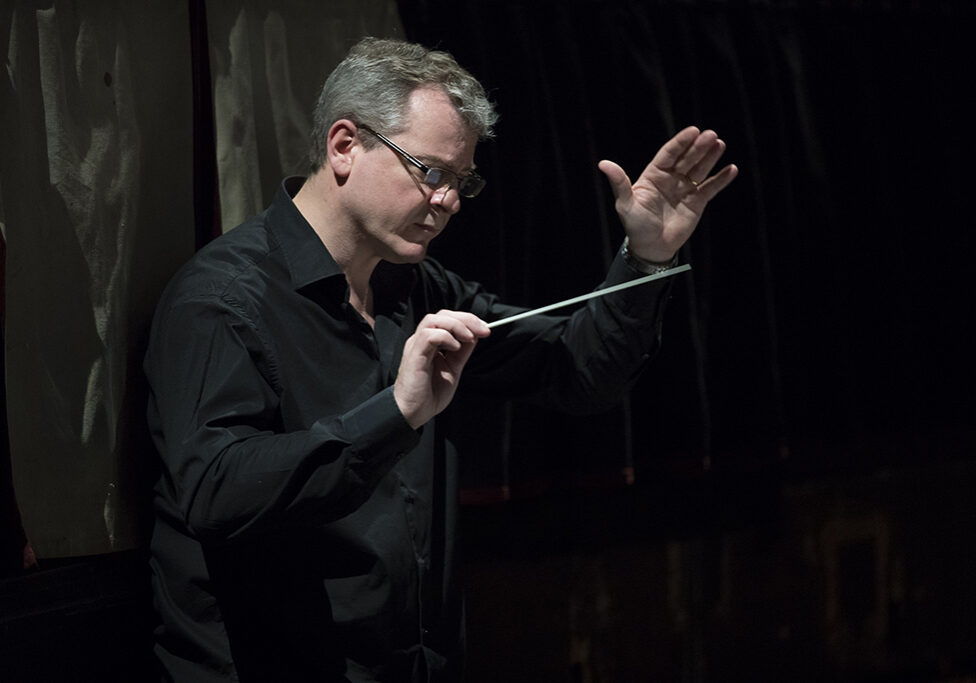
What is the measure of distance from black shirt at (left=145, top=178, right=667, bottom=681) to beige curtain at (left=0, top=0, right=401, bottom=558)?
225 mm

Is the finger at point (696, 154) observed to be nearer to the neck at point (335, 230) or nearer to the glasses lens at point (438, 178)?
the glasses lens at point (438, 178)

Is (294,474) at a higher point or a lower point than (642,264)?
lower

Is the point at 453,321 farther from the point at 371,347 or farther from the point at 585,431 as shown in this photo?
the point at 585,431

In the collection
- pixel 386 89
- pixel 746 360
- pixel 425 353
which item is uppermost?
pixel 386 89

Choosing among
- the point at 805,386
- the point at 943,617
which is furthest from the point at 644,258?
the point at 943,617

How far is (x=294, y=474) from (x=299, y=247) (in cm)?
48

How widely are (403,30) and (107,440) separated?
110 centimetres

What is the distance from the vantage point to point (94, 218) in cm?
215

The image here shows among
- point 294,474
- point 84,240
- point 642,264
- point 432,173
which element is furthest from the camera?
point 642,264

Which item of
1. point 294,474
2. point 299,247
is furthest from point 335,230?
point 294,474

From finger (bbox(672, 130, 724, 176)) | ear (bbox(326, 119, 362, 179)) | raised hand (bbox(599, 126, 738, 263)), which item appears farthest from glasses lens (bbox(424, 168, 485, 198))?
finger (bbox(672, 130, 724, 176))

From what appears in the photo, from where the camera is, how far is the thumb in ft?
6.92

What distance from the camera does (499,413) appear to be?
2.77 meters

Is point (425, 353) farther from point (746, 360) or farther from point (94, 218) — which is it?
point (746, 360)
